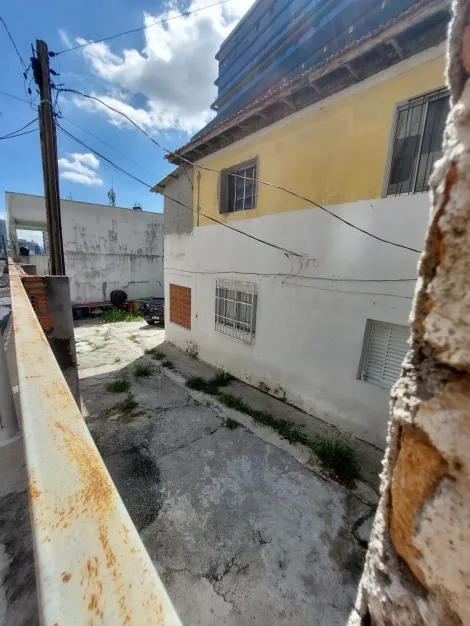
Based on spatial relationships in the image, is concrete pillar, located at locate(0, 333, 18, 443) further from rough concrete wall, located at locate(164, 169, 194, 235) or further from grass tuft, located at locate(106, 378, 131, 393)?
rough concrete wall, located at locate(164, 169, 194, 235)

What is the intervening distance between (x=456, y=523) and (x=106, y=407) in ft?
18.9

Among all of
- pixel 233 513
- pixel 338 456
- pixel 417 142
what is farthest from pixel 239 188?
pixel 233 513

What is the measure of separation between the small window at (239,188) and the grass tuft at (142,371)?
447 centimetres

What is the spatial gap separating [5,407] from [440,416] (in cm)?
356

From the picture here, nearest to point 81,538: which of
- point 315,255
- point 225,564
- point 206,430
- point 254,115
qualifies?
point 225,564

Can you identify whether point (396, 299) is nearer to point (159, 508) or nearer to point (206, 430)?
point (206, 430)

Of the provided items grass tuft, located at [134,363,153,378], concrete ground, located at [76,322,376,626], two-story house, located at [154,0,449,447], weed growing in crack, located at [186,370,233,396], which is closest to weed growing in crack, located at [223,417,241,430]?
concrete ground, located at [76,322,376,626]

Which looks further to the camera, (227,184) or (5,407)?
(227,184)

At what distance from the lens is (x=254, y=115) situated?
A: 511cm

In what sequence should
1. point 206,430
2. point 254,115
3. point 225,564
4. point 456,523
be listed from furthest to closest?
point 254,115, point 206,430, point 225,564, point 456,523

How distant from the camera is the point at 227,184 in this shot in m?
6.41

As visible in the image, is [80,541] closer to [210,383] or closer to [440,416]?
[440,416]

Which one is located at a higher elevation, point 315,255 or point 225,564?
point 315,255

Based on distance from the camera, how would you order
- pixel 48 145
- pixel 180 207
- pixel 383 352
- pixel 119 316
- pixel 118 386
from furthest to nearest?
1. pixel 119 316
2. pixel 180 207
3. pixel 118 386
4. pixel 48 145
5. pixel 383 352
